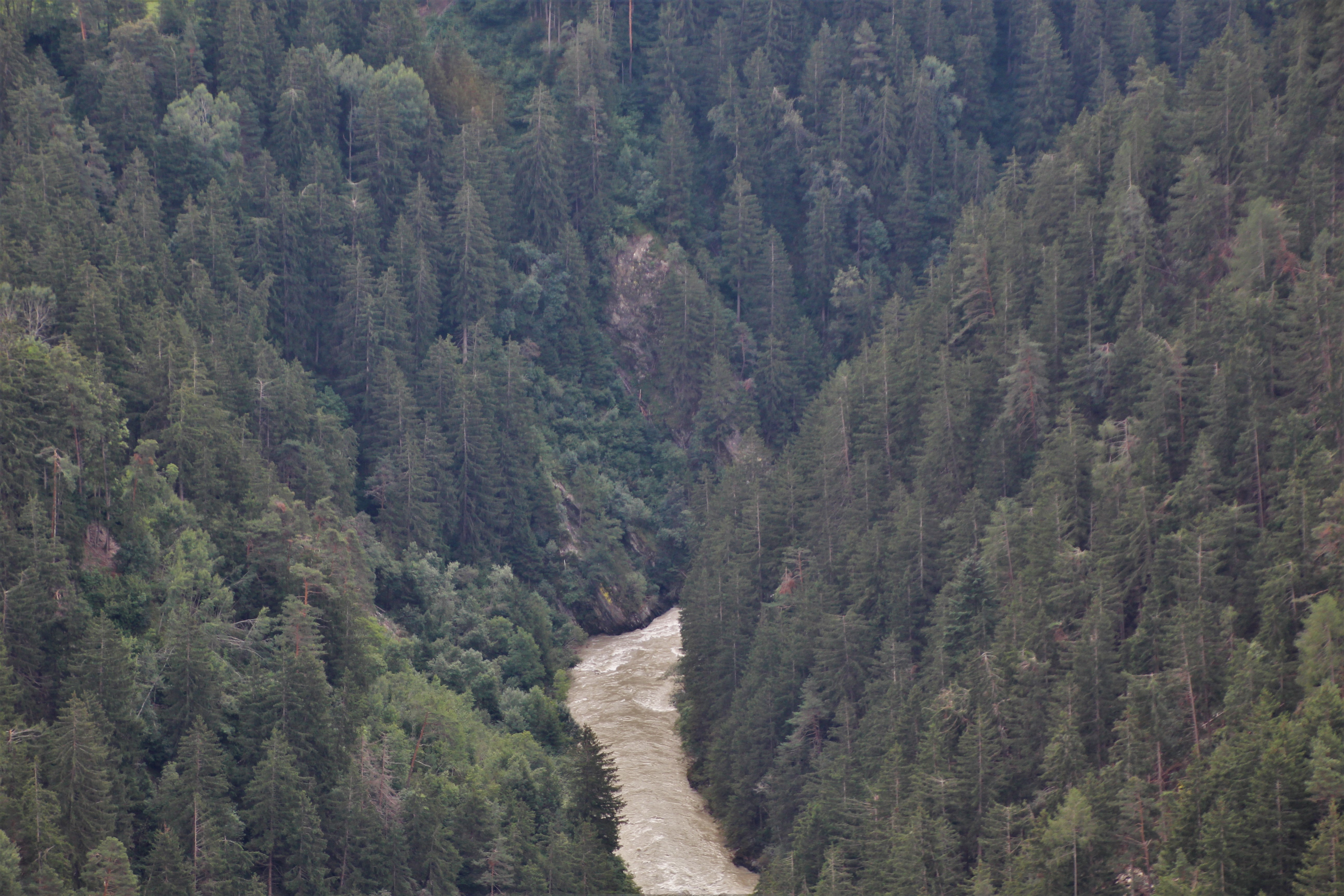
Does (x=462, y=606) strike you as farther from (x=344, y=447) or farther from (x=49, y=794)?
(x=49, y=794)

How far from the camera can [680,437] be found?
169 metres

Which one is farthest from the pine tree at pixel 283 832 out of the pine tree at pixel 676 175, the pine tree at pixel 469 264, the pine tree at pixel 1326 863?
the pine tree at pixel 676 175

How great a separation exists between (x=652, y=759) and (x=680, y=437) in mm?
53352

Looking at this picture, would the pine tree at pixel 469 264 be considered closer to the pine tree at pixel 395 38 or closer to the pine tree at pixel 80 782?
the pine tree at pixel 395 38

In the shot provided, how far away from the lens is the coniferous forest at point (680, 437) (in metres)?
86.8

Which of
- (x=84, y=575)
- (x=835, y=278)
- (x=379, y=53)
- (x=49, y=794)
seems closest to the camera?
(x=49, y=794)

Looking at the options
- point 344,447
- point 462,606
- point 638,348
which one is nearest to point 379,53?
point 638,348

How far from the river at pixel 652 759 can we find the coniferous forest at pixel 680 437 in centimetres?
246

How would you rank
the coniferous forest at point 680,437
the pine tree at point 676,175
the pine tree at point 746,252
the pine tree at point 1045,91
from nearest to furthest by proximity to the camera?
the coniferous forest at point 680,437, the pine tree at point 746,252, the pine tree at point 676,175, the pine tree at point 1045,91

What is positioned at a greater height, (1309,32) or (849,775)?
(1309,32)

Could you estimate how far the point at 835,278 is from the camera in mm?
177000

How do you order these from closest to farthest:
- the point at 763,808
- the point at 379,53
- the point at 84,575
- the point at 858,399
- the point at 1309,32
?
1. the point at 84,575
2. the point at 763,808
3. the point at 1309,32
4. the point at 858,399
5. the point at 379,53

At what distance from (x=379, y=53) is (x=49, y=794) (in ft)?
329

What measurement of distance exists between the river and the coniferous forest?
8.07 ft
